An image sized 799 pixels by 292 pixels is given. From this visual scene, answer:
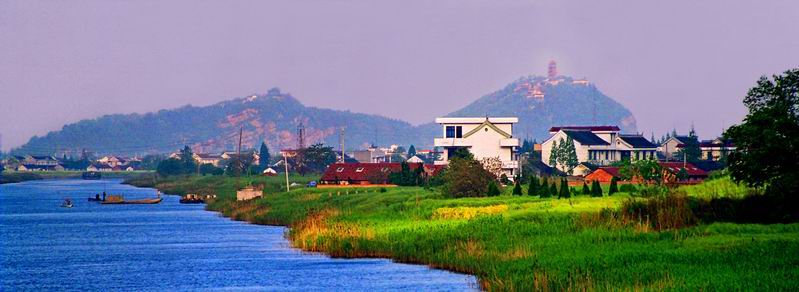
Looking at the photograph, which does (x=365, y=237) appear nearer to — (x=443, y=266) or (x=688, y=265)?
(x=443, y=266)

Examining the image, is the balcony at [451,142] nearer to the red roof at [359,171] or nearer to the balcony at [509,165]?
the red roof at [359,171]

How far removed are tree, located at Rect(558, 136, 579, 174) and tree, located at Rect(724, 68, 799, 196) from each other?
122429 mm

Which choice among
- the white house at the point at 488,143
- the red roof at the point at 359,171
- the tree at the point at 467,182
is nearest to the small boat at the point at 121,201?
the red roof at the point at 359,171

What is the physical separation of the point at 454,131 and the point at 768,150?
96885 mm

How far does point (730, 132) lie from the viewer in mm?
66750

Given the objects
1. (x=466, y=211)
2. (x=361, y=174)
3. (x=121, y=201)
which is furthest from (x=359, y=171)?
(x=466, y=211)

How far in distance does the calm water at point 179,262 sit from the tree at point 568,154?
9002cm

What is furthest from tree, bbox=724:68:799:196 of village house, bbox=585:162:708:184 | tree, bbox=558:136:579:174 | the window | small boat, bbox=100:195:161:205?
tree, bbox=558:136:579:174

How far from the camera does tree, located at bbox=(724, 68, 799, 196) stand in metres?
→ 61.2

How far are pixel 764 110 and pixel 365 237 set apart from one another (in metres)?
22.6

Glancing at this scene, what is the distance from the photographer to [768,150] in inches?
2437


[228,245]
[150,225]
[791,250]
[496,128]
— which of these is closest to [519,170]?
[496,128]

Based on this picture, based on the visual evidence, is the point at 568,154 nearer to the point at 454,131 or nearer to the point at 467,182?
the point at 454,131

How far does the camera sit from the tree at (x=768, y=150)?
6122cm
